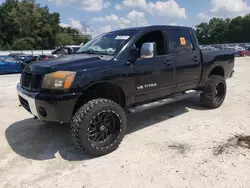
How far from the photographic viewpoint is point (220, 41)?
9844cm

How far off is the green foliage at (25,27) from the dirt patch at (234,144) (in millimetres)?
56413

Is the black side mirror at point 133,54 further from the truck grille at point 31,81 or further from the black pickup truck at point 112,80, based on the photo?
the truck grille at point 31,81

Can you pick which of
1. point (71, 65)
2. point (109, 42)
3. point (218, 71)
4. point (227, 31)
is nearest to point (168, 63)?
point (109, 42)

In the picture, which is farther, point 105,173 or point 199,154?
point 199,154

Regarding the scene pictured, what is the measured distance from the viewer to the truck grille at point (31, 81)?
3545 millimetres

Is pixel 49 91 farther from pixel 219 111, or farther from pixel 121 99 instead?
pixel 219 111

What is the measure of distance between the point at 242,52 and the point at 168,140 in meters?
32.1

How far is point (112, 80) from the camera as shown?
3777 mm

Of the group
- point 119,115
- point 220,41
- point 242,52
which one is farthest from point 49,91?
point 220,41

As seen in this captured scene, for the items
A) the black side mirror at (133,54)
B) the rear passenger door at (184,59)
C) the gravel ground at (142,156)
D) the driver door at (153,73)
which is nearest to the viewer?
the gravel ground at (142,156)

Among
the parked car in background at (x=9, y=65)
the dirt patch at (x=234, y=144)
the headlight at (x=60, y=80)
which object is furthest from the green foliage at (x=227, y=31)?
the headlight at (x=60, y=80)

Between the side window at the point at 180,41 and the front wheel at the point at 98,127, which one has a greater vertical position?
the side window at the point at 180,41

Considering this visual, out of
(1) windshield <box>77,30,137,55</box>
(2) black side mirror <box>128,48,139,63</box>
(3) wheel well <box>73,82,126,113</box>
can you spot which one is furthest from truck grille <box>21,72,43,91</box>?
(2) black side mirror <box>128,48,139,63</box>

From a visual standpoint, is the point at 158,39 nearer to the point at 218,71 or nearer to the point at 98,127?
the point at 98,127
